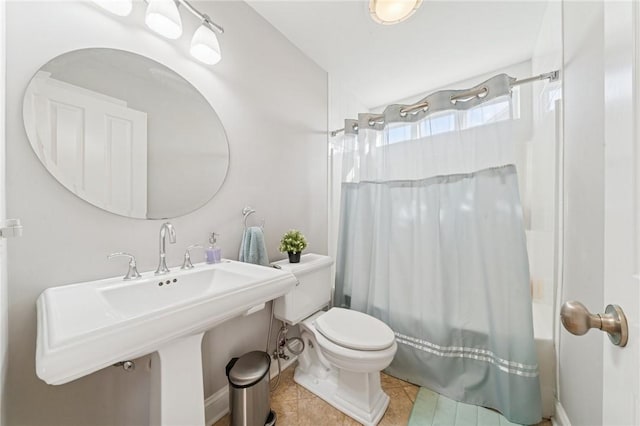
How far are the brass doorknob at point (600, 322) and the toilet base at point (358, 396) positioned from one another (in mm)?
1110

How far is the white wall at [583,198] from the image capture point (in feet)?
2.79

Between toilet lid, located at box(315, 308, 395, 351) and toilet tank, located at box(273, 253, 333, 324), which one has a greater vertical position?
toilet tank, located at box(273, 253, 333, 324)

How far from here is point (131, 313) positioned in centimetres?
75

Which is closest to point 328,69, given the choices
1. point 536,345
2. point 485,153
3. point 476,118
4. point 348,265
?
point 476,118

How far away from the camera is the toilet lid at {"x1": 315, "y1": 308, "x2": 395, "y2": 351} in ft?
3.90

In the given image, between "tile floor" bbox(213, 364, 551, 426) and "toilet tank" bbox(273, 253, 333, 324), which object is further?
"toilet tank" bbox(273, 253, 333, 324)

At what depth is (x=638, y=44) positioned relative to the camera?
1.16 ft

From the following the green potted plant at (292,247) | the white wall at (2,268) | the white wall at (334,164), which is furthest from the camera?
the white wall at (334,164)

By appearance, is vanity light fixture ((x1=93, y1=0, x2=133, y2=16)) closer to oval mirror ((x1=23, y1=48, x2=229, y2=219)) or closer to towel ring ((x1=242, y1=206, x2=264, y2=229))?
oval mirror ((x1=23, y1=48, x2=229, y2=219))

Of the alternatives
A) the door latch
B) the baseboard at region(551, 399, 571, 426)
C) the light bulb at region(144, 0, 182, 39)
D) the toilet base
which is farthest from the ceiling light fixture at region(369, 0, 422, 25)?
the baseboard at region(551, 399, 571, 426)

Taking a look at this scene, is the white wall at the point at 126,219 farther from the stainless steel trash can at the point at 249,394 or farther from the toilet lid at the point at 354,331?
the toilet lid at the point at 354,331

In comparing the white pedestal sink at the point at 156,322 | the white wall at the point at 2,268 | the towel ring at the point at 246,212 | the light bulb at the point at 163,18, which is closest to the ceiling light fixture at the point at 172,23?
the light bulb at the point at 163,18

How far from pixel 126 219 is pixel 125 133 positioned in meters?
0.36

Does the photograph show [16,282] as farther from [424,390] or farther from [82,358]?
[424,390]
